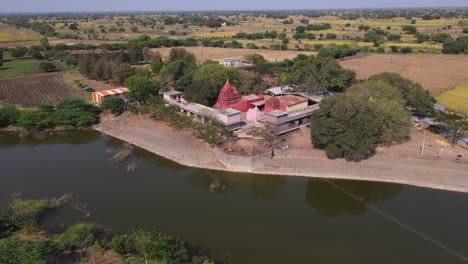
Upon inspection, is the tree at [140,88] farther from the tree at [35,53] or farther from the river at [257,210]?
the tree at [35,53]

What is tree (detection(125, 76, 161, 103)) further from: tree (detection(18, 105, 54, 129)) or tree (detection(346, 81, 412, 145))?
tree (detection(346, 81, 412, 145))

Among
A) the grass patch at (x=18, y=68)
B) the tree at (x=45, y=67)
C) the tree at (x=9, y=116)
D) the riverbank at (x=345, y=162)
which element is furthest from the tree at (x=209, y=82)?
the grass patch at (x=18, y=68)

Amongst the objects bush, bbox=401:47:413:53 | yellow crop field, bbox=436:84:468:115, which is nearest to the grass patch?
yellow crop field, bbox=436:84:468:115

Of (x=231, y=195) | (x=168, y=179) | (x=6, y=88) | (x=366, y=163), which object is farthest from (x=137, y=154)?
(x=6, y=88)

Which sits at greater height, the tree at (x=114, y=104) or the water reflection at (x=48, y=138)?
the tree at (x=114, y=104)

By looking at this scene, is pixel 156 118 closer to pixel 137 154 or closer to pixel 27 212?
pixel 137 154

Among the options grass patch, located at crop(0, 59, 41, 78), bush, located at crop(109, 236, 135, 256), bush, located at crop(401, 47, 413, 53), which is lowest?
bush, located at crop(109, 236, 135, 256)

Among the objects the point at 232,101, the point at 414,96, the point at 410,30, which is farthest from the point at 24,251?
the point at 410,30
